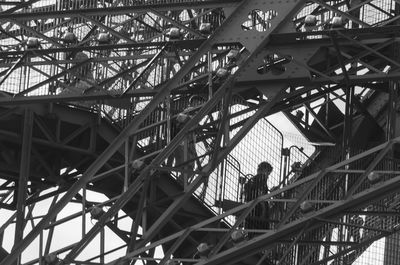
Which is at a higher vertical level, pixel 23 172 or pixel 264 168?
pixel 264 168

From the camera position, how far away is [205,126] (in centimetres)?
3500

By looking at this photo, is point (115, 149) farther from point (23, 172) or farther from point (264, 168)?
point (264, 168)

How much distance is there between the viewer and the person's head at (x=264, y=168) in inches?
1549

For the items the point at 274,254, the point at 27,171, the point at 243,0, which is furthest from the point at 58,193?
the point at 243,0

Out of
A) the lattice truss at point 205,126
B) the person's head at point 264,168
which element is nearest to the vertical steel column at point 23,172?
the lattice truss at point 205,126

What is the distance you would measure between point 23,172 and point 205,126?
5.69m

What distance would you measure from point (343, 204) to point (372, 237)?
2.08 meters

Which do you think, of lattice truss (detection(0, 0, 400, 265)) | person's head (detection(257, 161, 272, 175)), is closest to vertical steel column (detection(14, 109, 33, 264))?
lattice truss (detection(0, 0, 400, 265))

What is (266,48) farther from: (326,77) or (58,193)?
(58,193)

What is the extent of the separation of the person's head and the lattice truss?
534mm

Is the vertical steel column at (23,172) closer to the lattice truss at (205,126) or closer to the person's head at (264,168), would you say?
the lattice truss at (205,126)

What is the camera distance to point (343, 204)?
34.2m

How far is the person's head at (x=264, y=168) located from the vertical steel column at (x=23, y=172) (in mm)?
4711

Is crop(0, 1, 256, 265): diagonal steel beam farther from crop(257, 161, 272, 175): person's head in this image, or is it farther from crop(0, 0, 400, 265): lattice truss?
crop(257, 161, 272, 175): person's head
